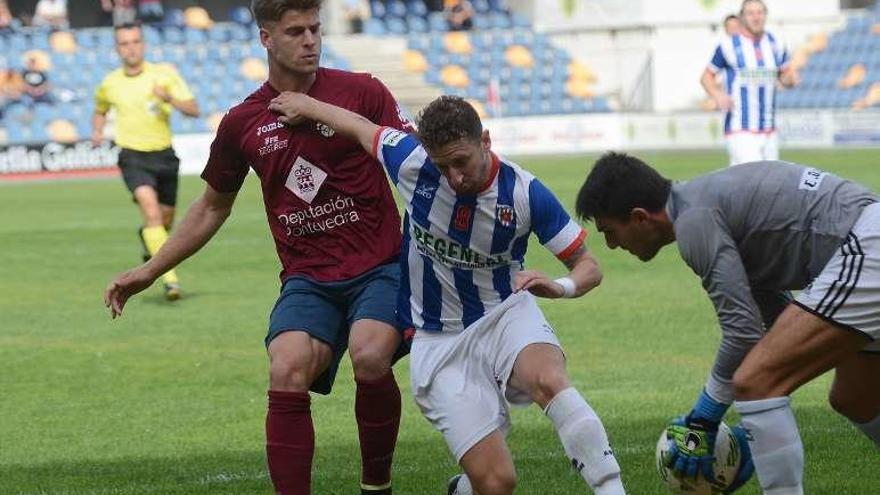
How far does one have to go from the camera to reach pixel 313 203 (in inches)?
256

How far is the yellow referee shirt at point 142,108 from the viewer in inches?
571

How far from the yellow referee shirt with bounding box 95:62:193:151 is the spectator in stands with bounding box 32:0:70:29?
26788mm

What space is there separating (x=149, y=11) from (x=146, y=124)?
95.8 feet

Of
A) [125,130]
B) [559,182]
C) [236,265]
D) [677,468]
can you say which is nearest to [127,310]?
[125,130]

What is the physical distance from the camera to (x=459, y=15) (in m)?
43.6

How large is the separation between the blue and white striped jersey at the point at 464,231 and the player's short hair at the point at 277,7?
624mm

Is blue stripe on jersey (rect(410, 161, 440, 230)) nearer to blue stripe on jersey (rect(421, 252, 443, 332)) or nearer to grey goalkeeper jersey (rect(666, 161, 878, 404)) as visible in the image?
blue stripe on jersey (rect(421, 252, 443, 332))

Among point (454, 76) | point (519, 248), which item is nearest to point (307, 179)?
point (519, 248)

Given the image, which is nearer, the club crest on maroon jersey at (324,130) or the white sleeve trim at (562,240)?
the white sleeve trim at (562,240)

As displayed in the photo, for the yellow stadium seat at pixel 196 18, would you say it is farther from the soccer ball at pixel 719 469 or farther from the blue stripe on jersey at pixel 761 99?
the soccer ball at pixel 719 469

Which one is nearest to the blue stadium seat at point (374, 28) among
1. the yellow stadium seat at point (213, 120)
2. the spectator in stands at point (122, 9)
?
the spectator in stands at point (122, 9)

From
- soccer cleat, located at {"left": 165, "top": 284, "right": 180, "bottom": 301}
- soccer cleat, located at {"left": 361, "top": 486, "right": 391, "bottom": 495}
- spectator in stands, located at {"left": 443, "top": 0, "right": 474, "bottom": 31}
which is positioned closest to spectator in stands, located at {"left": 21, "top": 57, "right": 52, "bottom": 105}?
spectator in stands, located at {"left": 443, "top": 0, "right": 474, "bottom": 31}

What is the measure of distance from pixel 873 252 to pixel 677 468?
3.95 ft

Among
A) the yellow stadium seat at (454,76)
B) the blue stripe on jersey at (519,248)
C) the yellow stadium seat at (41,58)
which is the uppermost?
A: the blue stripe on jersey at (519,248)
